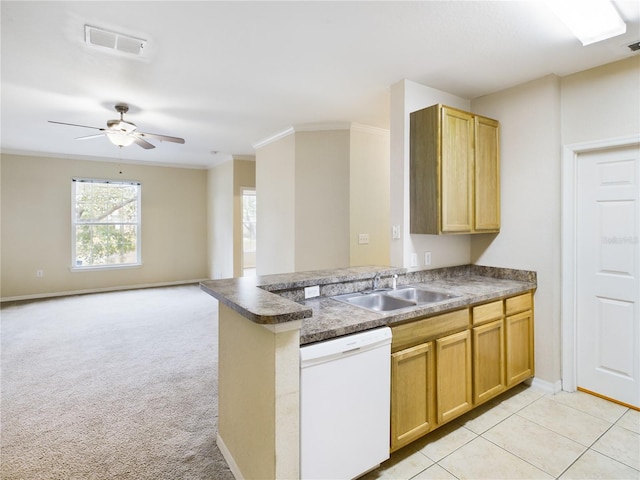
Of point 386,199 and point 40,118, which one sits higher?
point 40,118

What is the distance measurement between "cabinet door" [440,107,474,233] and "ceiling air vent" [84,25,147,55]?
2.29 m

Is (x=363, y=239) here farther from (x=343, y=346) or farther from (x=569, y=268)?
(x=343, y=346)

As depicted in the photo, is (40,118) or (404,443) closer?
(404,443)

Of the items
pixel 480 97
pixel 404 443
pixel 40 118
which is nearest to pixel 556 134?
pixel 480 97

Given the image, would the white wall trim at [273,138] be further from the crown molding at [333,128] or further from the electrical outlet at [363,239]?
the electrical outlet at [363,239]

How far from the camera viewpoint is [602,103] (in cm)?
262

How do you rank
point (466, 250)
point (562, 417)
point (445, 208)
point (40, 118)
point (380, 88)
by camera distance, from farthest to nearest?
point (40, 118) → point (466, 250) → point (380, 88) → point (445, 208) → point (562, 417)

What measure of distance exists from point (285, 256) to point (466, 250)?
2.38m

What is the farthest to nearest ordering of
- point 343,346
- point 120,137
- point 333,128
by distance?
1. point 333,128
2. point 120,137
3. point 343,346

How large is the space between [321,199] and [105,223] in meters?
4.94

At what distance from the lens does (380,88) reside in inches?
122

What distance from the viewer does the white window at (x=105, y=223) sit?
652 centimetres

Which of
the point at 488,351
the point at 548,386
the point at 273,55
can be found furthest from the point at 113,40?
the point at 548,386

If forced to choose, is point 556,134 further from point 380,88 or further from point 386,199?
point 386,199
